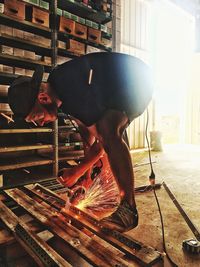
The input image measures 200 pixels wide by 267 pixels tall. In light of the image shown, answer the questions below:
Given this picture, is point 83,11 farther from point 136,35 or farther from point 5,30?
point 136,35

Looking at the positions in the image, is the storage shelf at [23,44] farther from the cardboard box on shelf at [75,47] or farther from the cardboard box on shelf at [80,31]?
the cardboard box on shelf at [80,31]

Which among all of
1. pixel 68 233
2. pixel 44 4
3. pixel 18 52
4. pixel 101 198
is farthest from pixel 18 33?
pixel 68 233

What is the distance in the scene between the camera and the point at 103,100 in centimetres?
162

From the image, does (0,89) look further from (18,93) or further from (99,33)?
(99,33)

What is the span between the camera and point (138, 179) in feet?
10.9

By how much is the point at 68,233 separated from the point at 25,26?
274cm

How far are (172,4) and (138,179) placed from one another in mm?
6481

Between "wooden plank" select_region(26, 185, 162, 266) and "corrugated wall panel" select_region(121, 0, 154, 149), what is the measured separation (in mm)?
4688

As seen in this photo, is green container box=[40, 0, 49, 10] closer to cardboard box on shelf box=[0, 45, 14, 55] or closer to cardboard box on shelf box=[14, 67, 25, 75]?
cardboard box on shelf box=[0, 45, 14, 55]

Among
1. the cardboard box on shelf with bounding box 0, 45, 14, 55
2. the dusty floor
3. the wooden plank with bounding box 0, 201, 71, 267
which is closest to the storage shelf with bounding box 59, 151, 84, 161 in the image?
the dusty floor

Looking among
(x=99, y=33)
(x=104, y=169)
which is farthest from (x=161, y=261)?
(x=99, y=33)

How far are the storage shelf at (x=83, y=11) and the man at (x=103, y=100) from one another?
7.44 feet

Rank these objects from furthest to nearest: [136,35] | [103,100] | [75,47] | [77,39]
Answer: [136,35]
[77,39]
[75,47]
[103,100]

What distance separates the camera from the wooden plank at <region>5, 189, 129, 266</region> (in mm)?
1216
